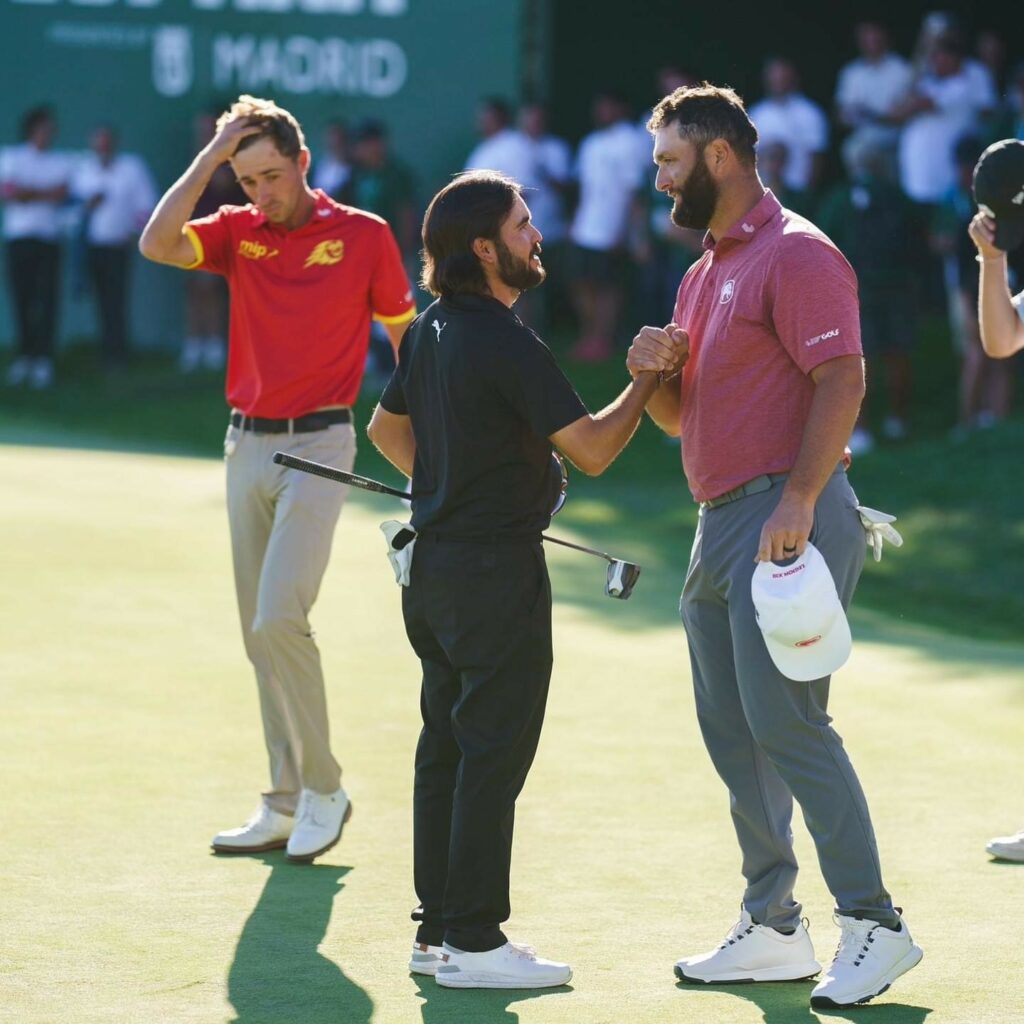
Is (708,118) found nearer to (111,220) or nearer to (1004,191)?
(1004,191)

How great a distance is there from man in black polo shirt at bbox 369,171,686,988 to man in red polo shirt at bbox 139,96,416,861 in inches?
49.0

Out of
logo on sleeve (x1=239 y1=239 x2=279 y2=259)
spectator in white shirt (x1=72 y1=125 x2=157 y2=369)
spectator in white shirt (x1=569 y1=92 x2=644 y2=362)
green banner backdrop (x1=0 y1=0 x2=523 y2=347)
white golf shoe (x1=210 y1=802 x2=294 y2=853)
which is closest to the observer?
white golf shoe (x1=210 y1=802 x2=294 y2=853)

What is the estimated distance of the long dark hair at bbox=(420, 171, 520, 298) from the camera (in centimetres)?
454

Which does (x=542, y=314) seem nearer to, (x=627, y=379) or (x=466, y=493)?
(x=627, y=379)

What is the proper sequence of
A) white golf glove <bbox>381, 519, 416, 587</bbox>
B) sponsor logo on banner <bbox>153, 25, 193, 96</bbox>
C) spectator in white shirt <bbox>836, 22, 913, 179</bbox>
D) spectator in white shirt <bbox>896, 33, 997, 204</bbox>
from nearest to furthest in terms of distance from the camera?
white golf glove <bbox>381, 519, 416, 587</bbox> → spectator in white shirt <bbox>896, 33, 997, 204</bbox> → spectator in white shirt <bbox>836, 22, 913, 179</bbox> → sponsor logo on banner <bbox>153, 25, 193, 96</bbox>

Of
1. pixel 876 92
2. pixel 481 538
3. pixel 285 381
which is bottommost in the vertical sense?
pixel 481 538

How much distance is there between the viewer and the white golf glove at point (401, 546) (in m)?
4.68

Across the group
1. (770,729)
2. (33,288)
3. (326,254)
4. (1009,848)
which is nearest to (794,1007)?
(770,729)

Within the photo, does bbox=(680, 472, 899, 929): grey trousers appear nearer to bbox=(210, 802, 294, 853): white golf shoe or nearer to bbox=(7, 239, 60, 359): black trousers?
bbox=(210, 802, 294, 853): white golf shoe

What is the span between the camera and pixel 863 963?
14.4 feet

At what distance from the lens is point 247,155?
5863 mm

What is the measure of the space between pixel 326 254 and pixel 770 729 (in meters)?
2.37

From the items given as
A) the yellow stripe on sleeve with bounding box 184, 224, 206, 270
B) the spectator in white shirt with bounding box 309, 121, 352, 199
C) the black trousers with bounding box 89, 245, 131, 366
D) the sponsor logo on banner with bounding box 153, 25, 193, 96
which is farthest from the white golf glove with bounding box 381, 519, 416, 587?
the sponsor logo on banner with bounding box 153, 25, 193, 96

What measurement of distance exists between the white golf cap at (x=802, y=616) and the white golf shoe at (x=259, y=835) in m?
2.06
